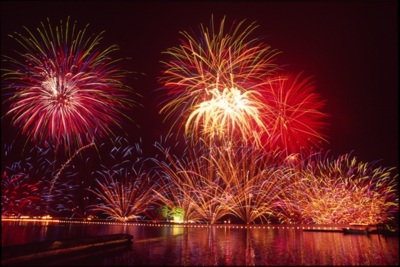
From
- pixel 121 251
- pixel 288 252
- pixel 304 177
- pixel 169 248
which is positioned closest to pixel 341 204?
pixel 304 177

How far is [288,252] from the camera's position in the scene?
24.4 meters

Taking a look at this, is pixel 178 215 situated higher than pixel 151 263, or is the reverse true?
pixel 178 215

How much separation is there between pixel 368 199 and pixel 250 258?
3922cm

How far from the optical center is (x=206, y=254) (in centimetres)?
2364

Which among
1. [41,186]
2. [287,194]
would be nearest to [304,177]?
[287,194]

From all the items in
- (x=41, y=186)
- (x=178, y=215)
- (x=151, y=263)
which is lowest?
(x=151, y=263)

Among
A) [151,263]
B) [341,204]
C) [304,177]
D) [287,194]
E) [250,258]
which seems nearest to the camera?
[151,263]

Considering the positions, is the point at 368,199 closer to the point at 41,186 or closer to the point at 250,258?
the point at 250,258

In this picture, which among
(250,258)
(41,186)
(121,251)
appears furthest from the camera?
(41,186)

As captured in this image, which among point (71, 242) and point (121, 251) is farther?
point (121, 251)

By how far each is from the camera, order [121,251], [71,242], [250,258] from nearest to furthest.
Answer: [250,258], [71,242], [121,251]

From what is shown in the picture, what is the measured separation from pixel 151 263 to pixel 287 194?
39434 mm

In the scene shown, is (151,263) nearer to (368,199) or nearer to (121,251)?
(121,251)

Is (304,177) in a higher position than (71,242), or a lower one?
higher
